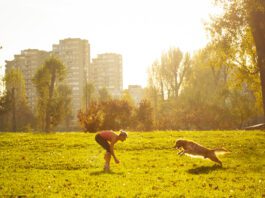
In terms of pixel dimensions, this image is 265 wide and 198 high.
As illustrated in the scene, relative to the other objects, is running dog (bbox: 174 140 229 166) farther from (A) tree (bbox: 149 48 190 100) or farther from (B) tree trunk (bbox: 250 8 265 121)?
(A) tree (bbox: 149 48 190 100)

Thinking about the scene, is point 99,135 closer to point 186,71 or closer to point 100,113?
point 100,113

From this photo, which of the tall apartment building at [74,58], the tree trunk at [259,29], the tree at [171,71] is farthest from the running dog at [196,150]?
the tall apartment building at [74,58]

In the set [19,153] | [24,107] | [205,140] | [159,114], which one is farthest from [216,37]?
[24,107]

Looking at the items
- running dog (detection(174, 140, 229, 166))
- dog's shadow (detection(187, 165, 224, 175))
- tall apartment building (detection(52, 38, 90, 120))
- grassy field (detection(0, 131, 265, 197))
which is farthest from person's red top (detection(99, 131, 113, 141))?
tall apartment building (detection(52, 38, 90, 120))

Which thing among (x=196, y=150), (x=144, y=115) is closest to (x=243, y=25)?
(x=196, y=150)

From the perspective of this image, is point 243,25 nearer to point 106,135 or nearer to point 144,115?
point 106,135

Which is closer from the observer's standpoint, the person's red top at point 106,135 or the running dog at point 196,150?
the person's red top at point 106,135

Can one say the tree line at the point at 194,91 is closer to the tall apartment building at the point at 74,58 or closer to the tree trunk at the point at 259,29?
the tree trunk at the point at 259,29

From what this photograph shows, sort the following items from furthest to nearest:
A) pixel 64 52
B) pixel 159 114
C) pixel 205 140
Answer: pixel 64 52 → pixel 159 114 → pixel 205 140

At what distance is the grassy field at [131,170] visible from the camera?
10.9m

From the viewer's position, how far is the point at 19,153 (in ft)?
65.3

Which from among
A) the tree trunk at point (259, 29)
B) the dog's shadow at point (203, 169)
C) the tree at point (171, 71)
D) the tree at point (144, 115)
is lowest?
the dog's shadow at point (203, 169)

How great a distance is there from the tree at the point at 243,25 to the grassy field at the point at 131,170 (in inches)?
191

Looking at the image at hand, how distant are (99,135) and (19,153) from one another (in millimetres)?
7567
